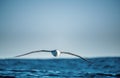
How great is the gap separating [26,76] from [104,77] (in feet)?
23.9

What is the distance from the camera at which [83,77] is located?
99.6 ft

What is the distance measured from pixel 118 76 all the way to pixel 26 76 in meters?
8.74

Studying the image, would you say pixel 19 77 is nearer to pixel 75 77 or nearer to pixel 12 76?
pixel 12 76

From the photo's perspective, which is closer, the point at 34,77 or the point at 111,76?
the point at 34,77

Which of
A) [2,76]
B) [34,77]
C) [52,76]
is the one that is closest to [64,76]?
[52,76]

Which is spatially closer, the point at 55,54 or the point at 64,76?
the point at 55,54

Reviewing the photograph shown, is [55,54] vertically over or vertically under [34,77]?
over

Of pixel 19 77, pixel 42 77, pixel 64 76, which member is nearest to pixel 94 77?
pixel 64 76

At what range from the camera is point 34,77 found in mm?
29188

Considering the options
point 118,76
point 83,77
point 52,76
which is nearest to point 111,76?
point 118,76

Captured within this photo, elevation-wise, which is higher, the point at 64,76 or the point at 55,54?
the point at 55,54

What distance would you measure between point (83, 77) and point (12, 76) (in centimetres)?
660

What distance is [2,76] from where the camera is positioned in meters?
29.3

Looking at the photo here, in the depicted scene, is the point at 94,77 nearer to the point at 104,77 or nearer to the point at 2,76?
the point at 104,77
